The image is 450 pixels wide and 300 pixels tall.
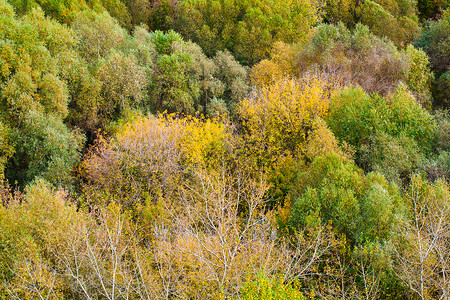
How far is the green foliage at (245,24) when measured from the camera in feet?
169

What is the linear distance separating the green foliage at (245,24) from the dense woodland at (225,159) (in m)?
0.23

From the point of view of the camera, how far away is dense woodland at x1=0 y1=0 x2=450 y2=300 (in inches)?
659

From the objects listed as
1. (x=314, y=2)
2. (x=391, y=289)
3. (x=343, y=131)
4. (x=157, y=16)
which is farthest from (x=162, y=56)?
(x=391, y=289)

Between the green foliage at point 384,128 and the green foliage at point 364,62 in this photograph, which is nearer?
the green foliage at point 384,128

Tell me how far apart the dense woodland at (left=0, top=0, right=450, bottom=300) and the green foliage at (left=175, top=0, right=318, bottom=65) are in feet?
0.74

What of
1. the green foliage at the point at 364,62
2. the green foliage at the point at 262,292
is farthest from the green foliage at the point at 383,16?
the green foliage at the point at 262,292

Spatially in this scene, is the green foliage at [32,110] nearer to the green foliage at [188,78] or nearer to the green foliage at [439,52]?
the green foliage at [188,78]

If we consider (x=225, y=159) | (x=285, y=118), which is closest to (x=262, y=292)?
(x=225, y=159)

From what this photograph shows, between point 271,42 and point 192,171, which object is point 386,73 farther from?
point 192,171

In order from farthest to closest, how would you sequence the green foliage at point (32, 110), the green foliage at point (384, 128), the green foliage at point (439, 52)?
the green foliage at point (439, 52), the green foliage at point (32, 110), the green foliage at point (384, 128)

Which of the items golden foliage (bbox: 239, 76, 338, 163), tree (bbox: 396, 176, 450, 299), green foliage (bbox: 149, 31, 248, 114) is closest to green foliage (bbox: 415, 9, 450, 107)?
golden foliage (bbox: 239, 76, 338, 163)

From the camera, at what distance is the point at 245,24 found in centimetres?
5238

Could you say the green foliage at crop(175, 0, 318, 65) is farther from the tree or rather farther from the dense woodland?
the tree

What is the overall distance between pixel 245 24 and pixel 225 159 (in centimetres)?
2998
